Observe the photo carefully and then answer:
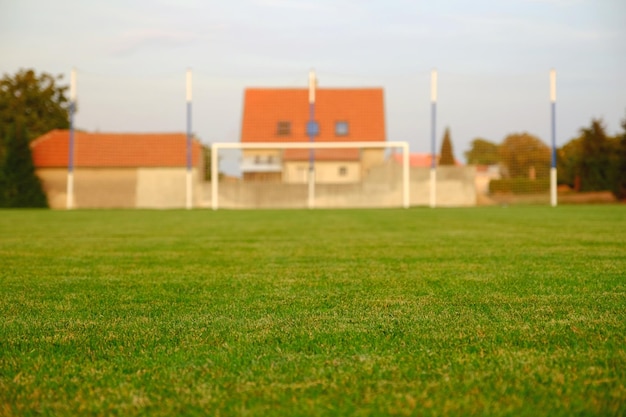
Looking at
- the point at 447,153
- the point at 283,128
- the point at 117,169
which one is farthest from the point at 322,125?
the point at 447,153

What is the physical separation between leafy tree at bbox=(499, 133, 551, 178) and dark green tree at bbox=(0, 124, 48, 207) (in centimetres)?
1935

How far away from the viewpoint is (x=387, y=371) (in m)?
2.49

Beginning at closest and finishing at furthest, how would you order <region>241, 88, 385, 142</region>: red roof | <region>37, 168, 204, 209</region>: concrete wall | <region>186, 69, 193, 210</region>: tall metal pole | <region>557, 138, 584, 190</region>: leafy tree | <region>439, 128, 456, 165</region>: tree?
<region>186, 69, 193, 210</region>: tall metal pole
<region>37, 168, 204, 209</region>: concrete wall
<region>557, 138, 584, 190</region>: leafy tree
<region>241, 88, 385, 142</region>: red roof
<region>439, 128, 456, 165</region>: tree

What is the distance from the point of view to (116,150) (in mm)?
30812

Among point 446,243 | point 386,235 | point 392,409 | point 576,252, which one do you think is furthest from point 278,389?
point 386,235

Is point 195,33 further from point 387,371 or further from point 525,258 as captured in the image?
point 387,371

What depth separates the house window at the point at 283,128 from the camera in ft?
106

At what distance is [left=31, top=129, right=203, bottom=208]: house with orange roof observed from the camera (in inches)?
1139

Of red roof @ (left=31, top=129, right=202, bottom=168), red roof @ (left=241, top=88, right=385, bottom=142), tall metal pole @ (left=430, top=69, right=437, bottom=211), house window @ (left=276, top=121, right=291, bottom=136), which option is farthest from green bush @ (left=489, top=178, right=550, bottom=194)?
red roof @ (left=31, top=129, right=202, bottom=168)

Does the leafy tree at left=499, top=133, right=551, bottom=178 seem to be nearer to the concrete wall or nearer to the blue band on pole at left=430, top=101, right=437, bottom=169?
the blue band on pole at left=430, top=101, right=437, bottom=169

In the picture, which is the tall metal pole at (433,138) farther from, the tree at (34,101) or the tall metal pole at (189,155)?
the tree at (34,101)

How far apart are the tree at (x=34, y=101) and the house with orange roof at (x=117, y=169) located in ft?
24.0

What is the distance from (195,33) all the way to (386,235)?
18.7m

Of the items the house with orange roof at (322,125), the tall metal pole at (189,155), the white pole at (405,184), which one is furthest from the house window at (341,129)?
the tall metal pole at (189,155)
